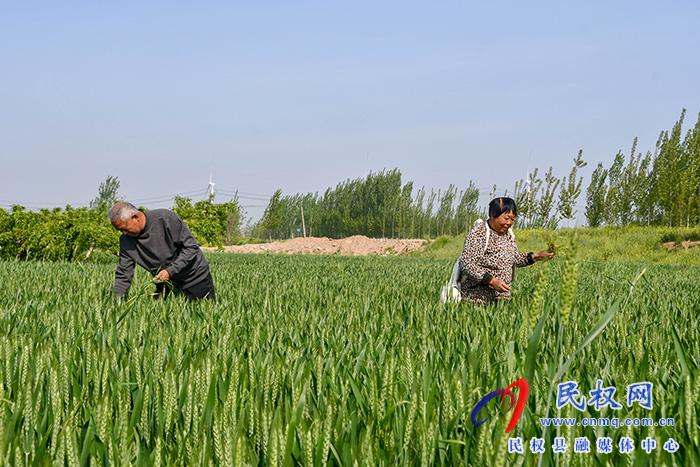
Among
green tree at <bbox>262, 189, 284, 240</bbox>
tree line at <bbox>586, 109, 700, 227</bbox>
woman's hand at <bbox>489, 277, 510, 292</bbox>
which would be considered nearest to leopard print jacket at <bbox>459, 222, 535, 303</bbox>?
woman's hand at <bbox>489, 277, 510, 292</bbox>

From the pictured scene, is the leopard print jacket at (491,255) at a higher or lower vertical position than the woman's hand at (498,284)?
higher

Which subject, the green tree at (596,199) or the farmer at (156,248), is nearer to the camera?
the farmer at (156,248)

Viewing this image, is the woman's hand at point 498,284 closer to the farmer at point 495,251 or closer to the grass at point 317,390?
the farmer at point 495,251

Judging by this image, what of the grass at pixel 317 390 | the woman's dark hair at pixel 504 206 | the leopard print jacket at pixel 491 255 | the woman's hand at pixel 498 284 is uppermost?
the woman's dark hair at pixel 504 206

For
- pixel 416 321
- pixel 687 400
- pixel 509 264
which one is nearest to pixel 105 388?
pixel 687 400

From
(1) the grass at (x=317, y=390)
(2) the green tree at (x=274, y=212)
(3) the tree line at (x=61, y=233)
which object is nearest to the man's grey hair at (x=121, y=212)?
(1) the grass at (x=317, y=390)

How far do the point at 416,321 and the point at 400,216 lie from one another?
1479 inches

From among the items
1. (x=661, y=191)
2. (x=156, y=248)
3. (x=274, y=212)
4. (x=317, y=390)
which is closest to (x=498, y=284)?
(x=317, y=390)

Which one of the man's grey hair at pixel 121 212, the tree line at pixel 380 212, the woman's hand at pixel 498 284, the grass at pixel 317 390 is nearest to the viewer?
the grass at pixel 317 390

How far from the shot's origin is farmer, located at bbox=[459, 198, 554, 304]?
4.22 metres

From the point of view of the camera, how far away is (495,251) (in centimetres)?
440

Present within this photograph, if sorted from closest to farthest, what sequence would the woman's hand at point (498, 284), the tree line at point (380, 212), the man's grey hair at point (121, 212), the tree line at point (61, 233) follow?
1. the man's grey hair at point (121, 212)
2. the woman's hand at point (498, 284)
3. the tree line at point (61, 233)
4. the tree line at point (380, 212)

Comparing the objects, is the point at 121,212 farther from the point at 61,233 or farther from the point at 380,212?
the point at 380,212

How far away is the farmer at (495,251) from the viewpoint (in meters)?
4.22
